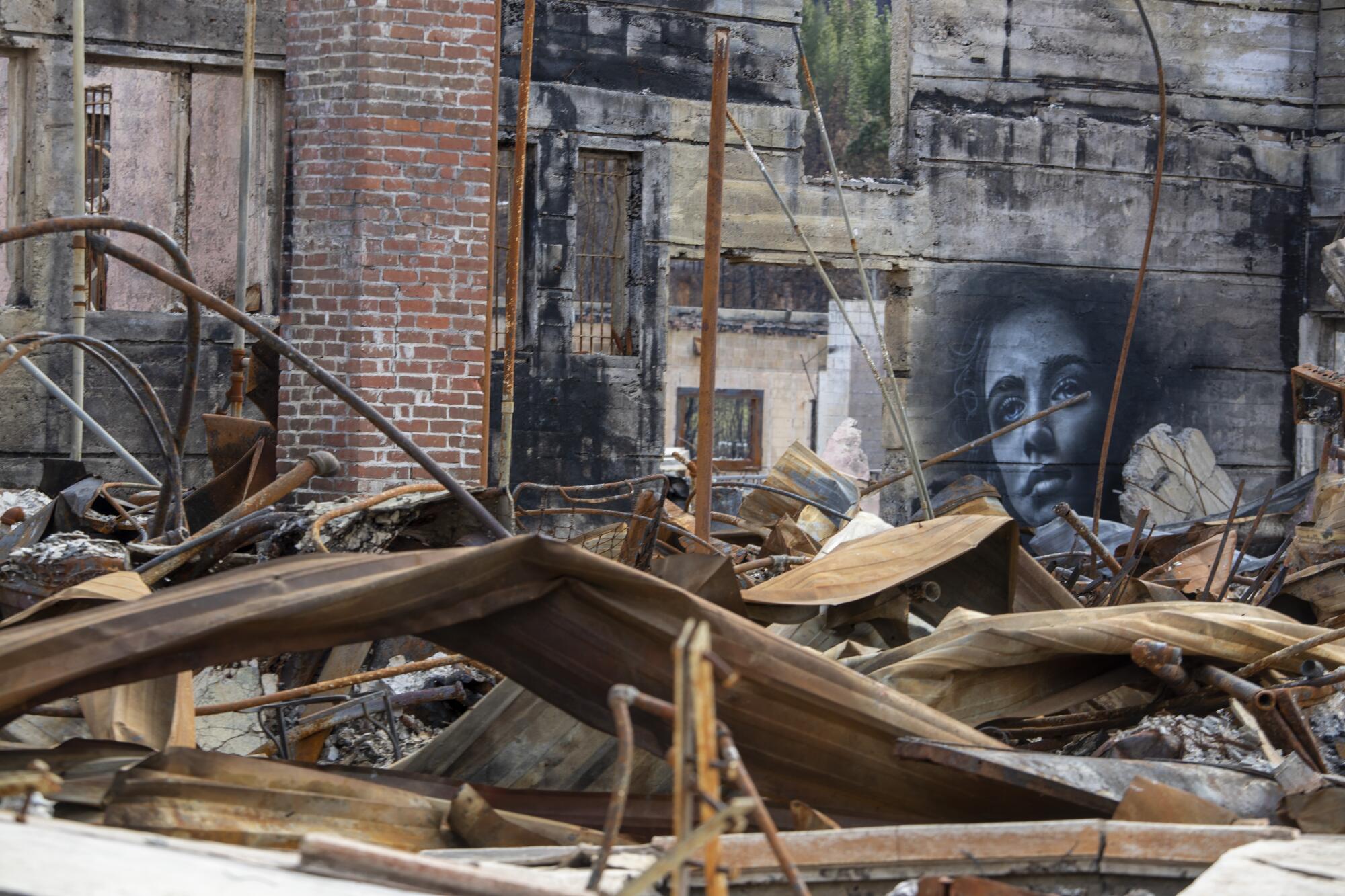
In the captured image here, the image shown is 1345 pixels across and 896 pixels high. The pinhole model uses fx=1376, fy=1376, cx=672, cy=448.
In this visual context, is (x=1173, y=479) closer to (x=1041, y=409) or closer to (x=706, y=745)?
(x=1041, y=409)

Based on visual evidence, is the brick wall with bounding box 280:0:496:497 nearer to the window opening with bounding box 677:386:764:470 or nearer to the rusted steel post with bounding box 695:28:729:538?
the rusted steel post with bounding box 695:28:729:538

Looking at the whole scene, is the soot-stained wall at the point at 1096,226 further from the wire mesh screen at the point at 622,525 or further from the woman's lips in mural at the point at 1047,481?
the wire mesh screen at the point at 622,525

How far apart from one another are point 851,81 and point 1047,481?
22232 mm

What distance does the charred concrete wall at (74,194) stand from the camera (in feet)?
30.9

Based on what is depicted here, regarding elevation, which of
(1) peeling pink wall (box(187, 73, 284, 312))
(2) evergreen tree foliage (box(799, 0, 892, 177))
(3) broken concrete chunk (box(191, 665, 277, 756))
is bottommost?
(3) broken concrete chunk (box(191, 665, 277, 756))

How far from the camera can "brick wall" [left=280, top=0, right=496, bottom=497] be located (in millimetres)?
7242

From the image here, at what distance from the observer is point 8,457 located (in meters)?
9.38

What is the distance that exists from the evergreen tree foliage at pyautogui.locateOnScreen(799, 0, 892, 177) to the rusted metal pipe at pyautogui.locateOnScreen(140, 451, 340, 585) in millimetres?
27389

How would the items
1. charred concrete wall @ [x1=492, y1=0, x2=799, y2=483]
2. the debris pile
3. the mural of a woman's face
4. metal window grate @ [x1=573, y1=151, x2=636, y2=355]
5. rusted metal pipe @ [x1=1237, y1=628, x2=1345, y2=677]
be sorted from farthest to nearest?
the mural of a woman's face < metal window grate @ [x1=573, y1=151, x2=636, y2=355] < charred concrete wall @ [x1=492, y1=0, x2=799, y2=483] < rusted metal pipe @ [x1=1237, y1=628, x2=1345, y2=677] < the debris pile

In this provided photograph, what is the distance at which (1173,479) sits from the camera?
12.6m

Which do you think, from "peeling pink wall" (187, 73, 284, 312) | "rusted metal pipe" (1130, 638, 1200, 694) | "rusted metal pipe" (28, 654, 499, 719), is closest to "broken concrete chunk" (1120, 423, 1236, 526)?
"peeling pink wall" (187, 73, 284, 312)

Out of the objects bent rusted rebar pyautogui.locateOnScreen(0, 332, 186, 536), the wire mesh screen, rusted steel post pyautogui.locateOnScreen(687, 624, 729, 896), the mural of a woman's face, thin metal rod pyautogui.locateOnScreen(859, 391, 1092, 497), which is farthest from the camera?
the mural of a woman's face

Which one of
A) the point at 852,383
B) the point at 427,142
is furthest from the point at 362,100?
the point at 852,383

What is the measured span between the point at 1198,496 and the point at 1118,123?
3540 millimetres
